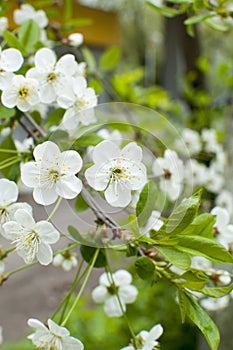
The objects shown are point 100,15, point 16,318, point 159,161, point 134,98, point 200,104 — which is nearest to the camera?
point 159,161

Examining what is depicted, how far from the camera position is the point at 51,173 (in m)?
0.43

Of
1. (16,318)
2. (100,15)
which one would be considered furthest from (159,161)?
(100,15)

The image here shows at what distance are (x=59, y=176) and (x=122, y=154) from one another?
0.06 meters

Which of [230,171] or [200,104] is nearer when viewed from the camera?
[230,171]

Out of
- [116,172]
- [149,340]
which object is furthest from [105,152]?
[149,340]

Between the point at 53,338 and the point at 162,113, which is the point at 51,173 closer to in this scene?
the point at 53,338

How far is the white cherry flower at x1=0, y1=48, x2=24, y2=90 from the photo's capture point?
1.62 feet

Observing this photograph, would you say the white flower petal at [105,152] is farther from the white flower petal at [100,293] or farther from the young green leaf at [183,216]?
the white flower petal at [100,293]

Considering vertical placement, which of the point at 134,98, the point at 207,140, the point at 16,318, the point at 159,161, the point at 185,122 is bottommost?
the point at 16,318

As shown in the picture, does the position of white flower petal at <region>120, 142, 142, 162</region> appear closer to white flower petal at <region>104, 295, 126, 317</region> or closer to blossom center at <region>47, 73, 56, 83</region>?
blossom center at <region>47, 73, 56, 83</region>

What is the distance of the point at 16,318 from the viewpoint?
2055 mm

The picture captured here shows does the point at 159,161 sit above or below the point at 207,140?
above

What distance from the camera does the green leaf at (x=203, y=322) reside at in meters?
0.45

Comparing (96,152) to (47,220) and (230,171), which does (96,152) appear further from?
(230,171)
